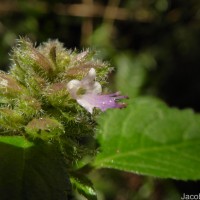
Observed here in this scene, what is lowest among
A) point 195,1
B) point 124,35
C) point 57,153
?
point 57,153

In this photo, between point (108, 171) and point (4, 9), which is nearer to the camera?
point (108, 171)

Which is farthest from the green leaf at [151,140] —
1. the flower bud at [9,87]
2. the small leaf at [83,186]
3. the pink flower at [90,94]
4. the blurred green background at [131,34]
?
the blurred green background at [131,34]

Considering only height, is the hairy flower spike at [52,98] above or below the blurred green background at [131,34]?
below

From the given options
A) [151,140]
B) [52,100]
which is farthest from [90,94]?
[151,140]

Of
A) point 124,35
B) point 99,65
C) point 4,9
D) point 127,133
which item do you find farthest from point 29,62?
point 124,35

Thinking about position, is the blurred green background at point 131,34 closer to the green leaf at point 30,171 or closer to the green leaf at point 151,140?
the green leaf at point 151,140

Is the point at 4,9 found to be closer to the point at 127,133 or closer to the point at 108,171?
the point at 108,171

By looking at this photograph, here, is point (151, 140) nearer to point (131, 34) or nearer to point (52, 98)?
Answer: point (52, 98)
